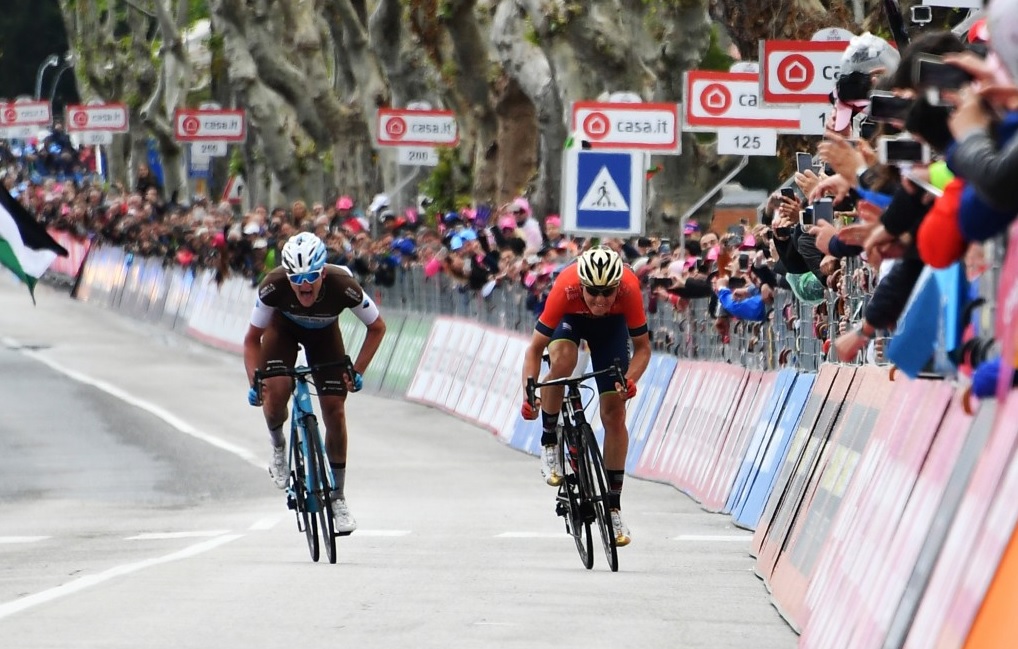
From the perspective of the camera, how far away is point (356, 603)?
1157 cm

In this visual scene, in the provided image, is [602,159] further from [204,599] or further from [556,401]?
[204,599]

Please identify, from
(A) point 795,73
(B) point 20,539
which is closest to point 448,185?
(A) point 795,73

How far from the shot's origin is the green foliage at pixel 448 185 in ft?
145

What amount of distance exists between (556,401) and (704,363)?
220 inches

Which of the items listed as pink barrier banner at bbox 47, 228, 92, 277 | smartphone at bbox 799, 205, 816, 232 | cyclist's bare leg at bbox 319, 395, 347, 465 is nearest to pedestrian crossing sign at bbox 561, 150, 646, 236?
cyclist's bare leg at bbox 319, 395, 347, 465

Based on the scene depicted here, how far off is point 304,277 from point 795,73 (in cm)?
438

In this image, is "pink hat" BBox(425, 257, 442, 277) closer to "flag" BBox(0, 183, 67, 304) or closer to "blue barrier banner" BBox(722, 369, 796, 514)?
"flag" BBox(0, 183, 67, 304)

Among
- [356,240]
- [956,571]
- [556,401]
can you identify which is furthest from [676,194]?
[956,571]

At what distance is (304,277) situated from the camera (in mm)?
13750

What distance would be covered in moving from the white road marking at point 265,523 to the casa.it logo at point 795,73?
4.48m

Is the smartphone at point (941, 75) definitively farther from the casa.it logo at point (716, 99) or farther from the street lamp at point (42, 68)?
the street lamp at point (42, 68)

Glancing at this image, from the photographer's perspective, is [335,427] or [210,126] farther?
[210,126]

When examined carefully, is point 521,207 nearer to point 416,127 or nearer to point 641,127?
point 641,127

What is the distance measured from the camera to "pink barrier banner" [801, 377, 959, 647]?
7.93 m
